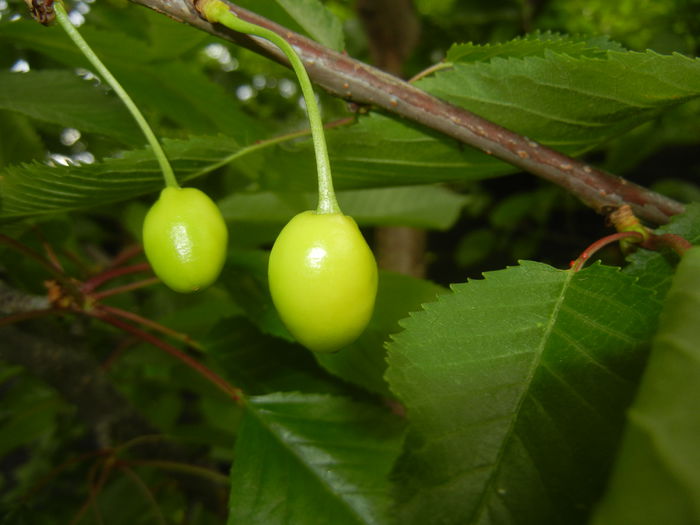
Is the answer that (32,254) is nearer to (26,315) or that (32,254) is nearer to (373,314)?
(26,315)

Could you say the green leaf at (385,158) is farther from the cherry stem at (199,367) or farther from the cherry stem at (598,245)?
the cherry stem at (199,367)

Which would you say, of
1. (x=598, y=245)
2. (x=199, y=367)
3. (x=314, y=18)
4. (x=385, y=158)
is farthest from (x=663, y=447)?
(x=199, y=367)

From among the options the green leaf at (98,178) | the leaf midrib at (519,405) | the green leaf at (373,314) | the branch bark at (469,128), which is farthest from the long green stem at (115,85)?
the leaf midrib at (519,405)

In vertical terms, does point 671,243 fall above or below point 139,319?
above

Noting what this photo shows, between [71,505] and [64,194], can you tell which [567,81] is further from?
[71,505]

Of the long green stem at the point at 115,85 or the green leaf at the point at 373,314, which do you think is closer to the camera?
the long green stem at the point at 115,85
